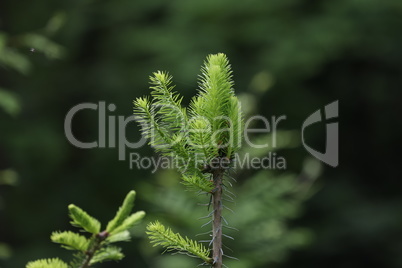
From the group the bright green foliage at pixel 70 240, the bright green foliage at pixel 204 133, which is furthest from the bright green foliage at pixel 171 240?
the bright green foliage at pixel 70 240

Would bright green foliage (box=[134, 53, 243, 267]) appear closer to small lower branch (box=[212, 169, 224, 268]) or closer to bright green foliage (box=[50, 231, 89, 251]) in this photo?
small lower branch (box=[212, 169, 224, 268])

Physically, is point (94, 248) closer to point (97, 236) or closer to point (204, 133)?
point (97, 236)

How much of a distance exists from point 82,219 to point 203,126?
262mm

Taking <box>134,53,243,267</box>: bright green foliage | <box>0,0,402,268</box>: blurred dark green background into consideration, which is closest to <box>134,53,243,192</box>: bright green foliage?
<box>134,53,243,267</box>: bright green foliage

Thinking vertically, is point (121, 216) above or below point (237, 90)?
below

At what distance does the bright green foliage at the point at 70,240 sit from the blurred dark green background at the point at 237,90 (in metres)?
5.73

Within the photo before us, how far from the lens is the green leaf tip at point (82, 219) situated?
34.4 inches

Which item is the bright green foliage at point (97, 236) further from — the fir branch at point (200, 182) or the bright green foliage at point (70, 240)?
the fir branch at point (200, 182)

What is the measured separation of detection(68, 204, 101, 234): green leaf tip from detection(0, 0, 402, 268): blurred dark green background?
5.73 m

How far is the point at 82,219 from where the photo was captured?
0.89 metres

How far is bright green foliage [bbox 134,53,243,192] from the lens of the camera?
1009 mm

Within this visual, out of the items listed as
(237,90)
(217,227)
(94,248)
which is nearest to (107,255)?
(94,248)

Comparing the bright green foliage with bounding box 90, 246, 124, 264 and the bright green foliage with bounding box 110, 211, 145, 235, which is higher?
the bright green foliage with bounding box 110, 211, 145, 235

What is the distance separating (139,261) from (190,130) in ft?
23.6
